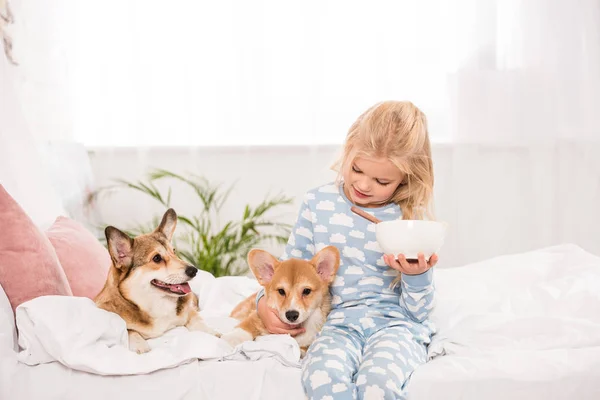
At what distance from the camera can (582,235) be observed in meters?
3.64

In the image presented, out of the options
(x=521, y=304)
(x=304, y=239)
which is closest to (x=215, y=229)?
(x=304, y=239)

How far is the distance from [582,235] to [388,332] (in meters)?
2.35

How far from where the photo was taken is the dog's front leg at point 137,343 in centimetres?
163

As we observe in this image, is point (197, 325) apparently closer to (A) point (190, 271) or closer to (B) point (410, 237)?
(A) point (190, 271)

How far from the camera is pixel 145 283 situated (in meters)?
1.64

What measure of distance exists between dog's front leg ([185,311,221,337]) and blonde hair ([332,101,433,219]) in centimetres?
54

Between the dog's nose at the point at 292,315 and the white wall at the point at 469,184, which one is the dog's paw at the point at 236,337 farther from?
the white wall at the point at 469,184

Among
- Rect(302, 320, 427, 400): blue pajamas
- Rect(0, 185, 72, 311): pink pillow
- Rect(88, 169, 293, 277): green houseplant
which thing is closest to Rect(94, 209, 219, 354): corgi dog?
Rect(0, 185, 72, 311): pink pillow

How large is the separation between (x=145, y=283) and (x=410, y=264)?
0.64m

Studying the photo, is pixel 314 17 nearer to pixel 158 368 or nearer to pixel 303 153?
A: pixel 303 153

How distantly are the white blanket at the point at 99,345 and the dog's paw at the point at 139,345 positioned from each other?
16 mm

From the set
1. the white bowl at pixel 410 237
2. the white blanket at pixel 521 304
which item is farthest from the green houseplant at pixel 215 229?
the white bowl at pixel 410 237

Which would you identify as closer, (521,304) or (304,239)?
(304,239)

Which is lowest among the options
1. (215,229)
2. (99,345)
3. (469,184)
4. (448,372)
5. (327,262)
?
(215,229)
